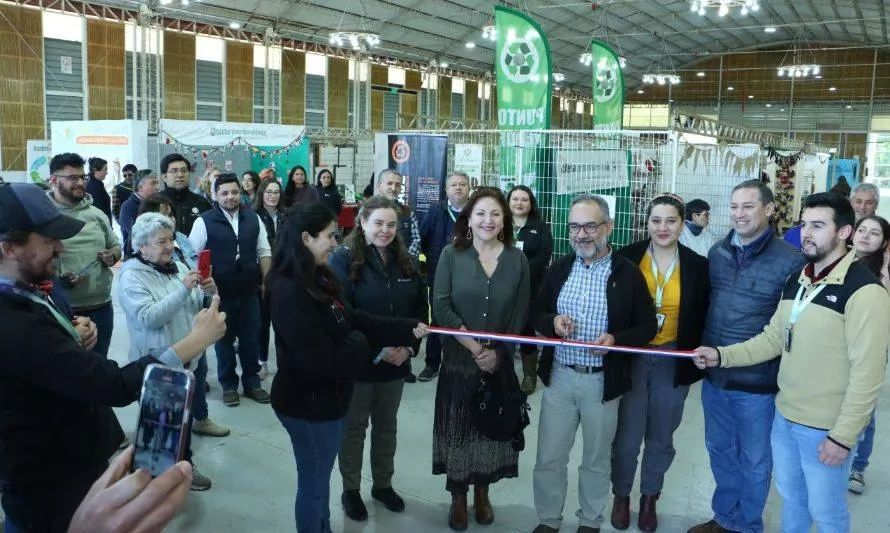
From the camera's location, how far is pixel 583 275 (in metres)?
2.80

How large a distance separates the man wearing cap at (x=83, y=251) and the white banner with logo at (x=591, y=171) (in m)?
3.53

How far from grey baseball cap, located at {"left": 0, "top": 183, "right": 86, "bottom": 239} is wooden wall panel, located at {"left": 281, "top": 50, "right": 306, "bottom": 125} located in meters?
17.9

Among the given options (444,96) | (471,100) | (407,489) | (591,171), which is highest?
(471,100)

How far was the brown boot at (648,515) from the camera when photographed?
2996mm

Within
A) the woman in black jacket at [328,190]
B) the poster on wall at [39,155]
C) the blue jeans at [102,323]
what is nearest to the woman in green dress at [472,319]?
the blue jeans at [102,323]

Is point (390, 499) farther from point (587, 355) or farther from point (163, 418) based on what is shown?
point (163, 418)

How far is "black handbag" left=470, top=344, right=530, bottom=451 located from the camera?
9.25ft

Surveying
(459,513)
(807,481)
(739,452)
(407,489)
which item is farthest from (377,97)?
(807,481)

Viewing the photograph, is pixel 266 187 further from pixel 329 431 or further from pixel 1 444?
pixel 1 444

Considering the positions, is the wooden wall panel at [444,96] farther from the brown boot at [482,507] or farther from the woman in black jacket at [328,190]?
the brown boot at [482,507]

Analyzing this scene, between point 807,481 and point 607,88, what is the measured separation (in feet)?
20.3

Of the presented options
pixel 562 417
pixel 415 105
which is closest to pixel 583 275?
pixel 562 417

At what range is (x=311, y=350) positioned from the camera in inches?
88.0

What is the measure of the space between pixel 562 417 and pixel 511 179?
10.9 feet
